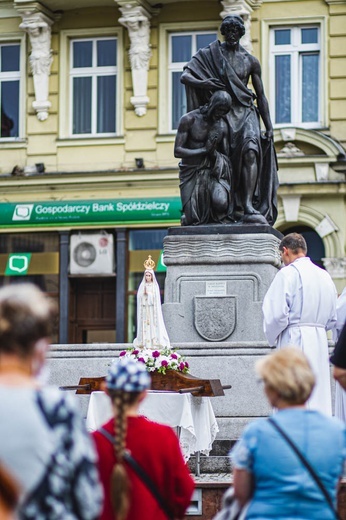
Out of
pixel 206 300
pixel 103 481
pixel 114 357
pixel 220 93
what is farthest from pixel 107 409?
pixel 103 481

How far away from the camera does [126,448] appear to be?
602cm

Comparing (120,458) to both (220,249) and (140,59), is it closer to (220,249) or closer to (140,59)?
(220,249)

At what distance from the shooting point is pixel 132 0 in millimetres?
29391

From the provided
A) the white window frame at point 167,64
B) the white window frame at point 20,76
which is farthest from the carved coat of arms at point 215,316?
the white window frame at point 20,76

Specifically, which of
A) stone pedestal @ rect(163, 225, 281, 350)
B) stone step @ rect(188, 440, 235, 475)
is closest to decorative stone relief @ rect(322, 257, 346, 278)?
stone pedestal @ rect(163, 225, 281, 350)

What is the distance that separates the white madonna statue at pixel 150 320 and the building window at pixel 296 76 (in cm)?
1293

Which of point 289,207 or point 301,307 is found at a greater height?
point 289,207

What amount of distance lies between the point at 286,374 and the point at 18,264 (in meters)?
24.6

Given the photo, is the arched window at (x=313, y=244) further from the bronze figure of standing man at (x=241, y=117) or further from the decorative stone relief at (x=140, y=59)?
the bronze figure of standing man at (x=241, y=117)

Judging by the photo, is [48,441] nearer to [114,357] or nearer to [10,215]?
[114,357]

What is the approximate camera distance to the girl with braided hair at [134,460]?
5.89 meters

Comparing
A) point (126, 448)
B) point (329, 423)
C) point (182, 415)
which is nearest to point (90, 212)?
point (182, 415)

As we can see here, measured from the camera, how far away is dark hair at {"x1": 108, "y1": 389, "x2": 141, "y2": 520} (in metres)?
5.84

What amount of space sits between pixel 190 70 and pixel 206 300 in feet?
8.69
